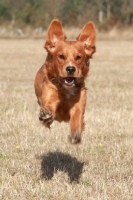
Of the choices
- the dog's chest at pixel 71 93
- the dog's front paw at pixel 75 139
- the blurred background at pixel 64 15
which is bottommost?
the blurred background at pixel 64 15

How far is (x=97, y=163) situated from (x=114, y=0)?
4751cm

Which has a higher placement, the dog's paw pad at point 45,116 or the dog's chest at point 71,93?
the dog's chest at point 71,93

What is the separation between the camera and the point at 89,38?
5.81m

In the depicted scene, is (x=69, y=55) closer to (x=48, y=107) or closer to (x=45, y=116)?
(x=48, y=107)

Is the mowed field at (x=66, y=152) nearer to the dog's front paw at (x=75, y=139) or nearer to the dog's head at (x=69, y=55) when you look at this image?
the dog's front paw at (x=75, y=139)

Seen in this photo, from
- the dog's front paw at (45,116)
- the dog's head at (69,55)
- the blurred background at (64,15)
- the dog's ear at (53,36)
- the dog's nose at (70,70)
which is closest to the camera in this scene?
the dog's front paw at (45,116)

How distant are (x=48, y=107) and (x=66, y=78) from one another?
1.16 feet

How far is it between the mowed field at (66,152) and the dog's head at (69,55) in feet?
3.84

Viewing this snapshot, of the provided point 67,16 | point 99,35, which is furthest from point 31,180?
point 67,16

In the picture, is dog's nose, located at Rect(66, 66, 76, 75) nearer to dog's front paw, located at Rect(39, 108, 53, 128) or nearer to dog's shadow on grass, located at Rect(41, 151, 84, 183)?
dog's front paw, located at Rect(39, 108, 53, 128)

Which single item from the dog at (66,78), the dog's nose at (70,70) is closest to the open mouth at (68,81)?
the dog at (66,78)

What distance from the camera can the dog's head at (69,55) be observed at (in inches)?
209

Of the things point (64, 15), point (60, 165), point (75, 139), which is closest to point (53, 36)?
point (75, 139)

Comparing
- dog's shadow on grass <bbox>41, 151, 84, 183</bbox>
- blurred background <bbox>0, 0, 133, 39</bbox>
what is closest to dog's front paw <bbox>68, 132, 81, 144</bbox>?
dog's shadow on grass <bbox>41, 151, 84, 183</bbox>
